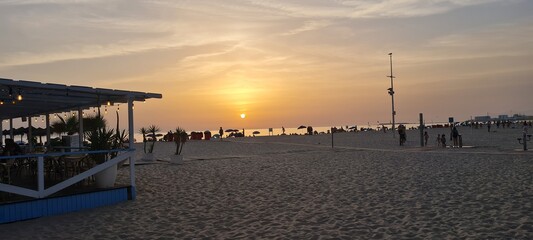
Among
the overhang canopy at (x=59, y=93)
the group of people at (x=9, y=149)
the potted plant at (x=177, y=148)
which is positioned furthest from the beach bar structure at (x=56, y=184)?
the potted plant at (x=177, y=148)

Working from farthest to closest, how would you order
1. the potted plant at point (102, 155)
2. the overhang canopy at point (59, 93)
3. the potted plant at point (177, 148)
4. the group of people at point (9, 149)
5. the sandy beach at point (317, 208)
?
the potted plant at point (177, 148)
the group of people at point (9, 149)
the potted plant at point (102, 155)
the overhang canopy at point (59, 93)
the sandy beach at point (317, 208)

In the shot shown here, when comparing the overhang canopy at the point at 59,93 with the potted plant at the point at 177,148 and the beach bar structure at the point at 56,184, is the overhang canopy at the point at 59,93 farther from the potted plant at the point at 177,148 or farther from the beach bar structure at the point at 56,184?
the potted plant at the point at 177,148

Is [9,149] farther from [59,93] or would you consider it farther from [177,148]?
[177,148]

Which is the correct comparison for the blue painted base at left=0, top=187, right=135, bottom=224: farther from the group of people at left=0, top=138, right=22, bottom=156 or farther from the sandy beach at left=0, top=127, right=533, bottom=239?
the group of people at left=0, top=138, right=22, bottom=156

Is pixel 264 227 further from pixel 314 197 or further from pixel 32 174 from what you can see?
pixel 32 174

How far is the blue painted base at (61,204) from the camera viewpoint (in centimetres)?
821

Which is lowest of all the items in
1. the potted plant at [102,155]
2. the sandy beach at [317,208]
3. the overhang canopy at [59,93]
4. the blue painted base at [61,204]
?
the sandy beach at [317,208]

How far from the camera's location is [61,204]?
350 inches

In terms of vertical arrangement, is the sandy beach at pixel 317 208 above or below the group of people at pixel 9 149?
below

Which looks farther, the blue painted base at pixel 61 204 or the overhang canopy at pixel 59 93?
the overhang canopy at pixel 59 93

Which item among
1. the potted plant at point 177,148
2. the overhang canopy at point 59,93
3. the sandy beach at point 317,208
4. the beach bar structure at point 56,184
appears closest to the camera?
the sandy beach at point 317,208

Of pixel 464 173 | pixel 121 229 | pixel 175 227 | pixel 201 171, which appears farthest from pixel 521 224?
pixel 201 171

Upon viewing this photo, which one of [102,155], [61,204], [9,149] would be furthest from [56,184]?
[9,149]

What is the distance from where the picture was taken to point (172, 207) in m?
9.23
